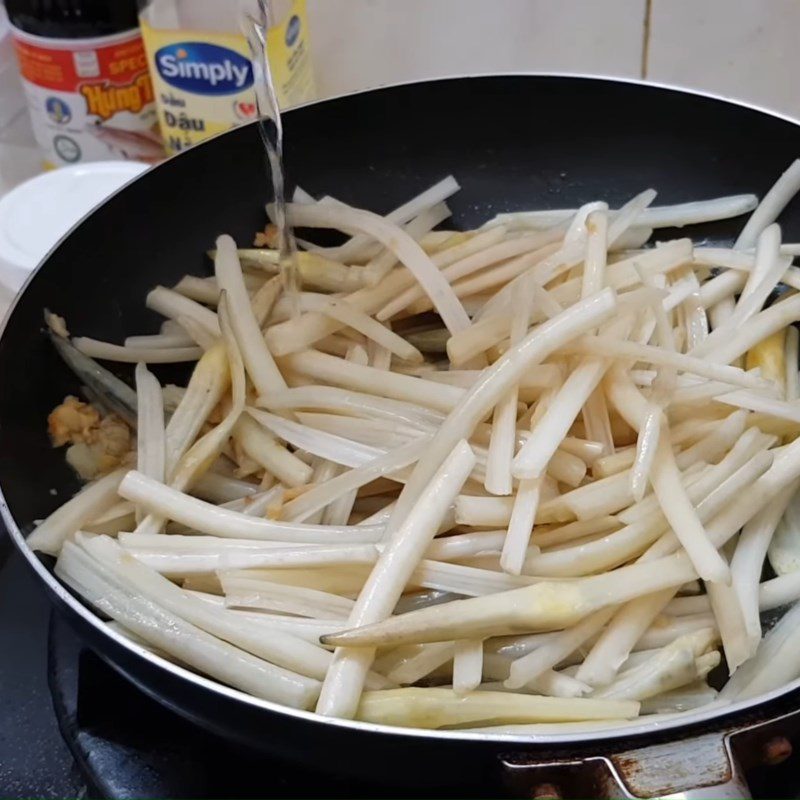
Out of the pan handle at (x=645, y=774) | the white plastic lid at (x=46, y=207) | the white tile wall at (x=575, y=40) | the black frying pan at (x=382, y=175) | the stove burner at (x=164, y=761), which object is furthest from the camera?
the white tile wall at (x=575, y=40)

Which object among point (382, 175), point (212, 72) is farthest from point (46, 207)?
point (382, 175)

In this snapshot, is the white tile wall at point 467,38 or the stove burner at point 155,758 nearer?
the stove burner at point 155,758

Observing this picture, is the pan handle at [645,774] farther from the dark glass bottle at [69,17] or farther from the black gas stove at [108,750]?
the dark glass bottle at [69,17]

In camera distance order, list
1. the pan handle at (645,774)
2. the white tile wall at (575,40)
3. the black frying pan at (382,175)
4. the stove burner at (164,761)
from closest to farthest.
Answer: the pan handle at (645,774) → the stove burner at (164,761) → the black frying pan at (382,175) → the white tile wall at (575,40)

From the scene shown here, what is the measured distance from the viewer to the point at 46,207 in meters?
1.27

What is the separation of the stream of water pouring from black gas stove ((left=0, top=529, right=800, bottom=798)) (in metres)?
0.42

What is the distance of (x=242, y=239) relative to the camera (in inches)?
45.8

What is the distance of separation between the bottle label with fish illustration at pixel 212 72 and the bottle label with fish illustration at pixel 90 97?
7 centimetres

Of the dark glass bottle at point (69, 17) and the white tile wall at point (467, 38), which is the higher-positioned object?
the dark glass bottle at point (69, 17)

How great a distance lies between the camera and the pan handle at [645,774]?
0.56 m

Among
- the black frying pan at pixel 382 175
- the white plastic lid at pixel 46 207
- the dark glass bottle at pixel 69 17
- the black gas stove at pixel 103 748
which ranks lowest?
the black gas stove at pixel 103 748

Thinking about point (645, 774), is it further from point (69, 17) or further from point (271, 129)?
point (69, 17)

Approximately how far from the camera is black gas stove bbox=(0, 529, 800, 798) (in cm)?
75

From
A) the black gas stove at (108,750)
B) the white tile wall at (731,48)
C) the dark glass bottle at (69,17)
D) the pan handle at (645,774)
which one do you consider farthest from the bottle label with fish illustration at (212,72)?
the pan handle at (645,774)
